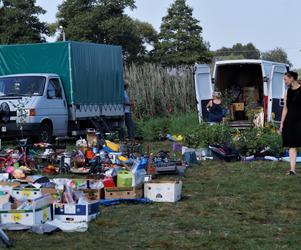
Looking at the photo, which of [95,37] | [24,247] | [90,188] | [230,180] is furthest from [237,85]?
[95,37]

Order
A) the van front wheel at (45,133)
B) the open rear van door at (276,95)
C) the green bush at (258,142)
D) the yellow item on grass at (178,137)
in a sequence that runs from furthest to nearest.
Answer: the yellow item on grass at (178,137) < the open rear van door at (276,95) < the van front wheel at (45,133) < the green bush at (258,142)

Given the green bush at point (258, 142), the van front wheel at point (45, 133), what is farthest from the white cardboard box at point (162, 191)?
the van front wheel at point (45, 133)

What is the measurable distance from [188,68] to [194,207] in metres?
21.4

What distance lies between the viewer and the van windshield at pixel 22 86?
703 inches

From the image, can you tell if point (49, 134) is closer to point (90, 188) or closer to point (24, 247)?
point (90, 188)

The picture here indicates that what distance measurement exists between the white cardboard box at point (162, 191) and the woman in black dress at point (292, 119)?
135 inches

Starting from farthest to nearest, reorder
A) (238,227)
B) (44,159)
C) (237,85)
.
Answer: (237,85)
(44,159)
(238,227)

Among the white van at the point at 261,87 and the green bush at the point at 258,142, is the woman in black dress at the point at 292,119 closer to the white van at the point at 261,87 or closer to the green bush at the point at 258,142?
the green bush at the point at 258,142

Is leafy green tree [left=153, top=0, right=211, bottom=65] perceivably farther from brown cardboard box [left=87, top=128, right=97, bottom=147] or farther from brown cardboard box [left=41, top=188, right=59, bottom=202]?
brown cardboard box [left=41, top=188, right=59, bottom=202]

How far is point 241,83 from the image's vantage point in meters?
21.4

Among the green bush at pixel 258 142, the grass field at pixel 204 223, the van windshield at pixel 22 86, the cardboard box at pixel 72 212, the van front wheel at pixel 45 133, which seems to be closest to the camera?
the grass field at pixel 204 223

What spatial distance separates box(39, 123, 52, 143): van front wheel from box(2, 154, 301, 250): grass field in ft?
24.9

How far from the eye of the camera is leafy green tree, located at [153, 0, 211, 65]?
63.5m

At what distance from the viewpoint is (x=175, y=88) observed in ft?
91.7
